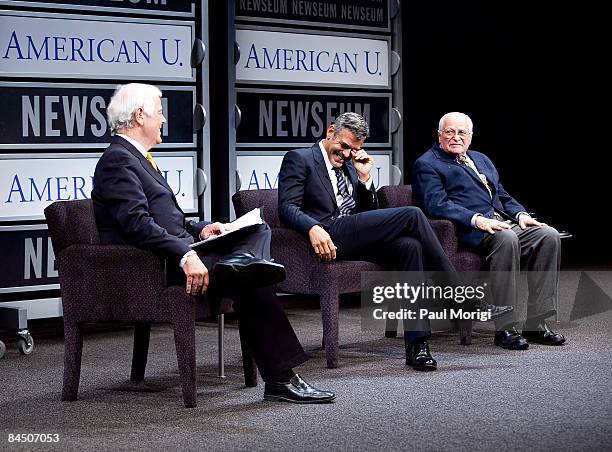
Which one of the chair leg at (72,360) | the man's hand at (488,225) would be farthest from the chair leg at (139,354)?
the man's hand at (488,225)

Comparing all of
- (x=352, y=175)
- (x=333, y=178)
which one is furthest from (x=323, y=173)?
(x=352, y=175)

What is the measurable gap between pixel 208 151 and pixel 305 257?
5.30 ft

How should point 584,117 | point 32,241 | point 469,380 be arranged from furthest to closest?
point 584,117 < point 32,241 < point 469,380

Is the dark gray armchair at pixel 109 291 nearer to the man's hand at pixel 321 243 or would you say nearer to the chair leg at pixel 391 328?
the man's hand at pixel 321 243

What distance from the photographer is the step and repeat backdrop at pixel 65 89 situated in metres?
5.87

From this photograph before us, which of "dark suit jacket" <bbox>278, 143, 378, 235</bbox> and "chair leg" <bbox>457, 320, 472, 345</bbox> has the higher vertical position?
"dark suit jacket" <bbox>278, 143, 378, 235</bbox>

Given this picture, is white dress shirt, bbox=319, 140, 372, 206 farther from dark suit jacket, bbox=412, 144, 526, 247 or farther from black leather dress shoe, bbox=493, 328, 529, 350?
black leather dress shoe, bbox=493, 328, 529, 350

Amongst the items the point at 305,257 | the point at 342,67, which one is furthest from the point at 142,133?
the point at 342,67

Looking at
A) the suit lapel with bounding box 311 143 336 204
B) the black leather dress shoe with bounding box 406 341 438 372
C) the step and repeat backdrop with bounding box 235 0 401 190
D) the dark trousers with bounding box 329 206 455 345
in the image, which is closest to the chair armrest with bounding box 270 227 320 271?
the dark trousers with bounding box 329 206 455 345

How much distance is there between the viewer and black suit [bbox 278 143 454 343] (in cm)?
506

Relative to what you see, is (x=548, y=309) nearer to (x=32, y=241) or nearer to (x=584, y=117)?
(x=32, y=241)

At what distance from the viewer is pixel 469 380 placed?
4.65 meters

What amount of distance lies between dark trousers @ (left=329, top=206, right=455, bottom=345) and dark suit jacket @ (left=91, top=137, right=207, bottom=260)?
95cm

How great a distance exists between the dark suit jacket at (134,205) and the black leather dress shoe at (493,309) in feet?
5.48
